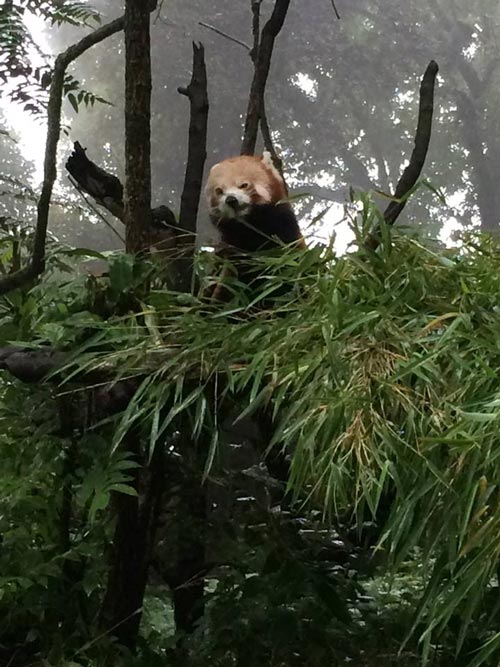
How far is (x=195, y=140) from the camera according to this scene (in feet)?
4.27

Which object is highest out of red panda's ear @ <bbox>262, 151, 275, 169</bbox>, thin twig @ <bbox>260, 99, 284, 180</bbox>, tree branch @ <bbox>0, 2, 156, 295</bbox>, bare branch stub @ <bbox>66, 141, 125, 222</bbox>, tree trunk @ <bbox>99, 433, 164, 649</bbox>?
thin twig @ <bbox>260, 99, 284, 180</bbox>

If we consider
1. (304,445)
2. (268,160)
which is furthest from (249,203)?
(304,445)

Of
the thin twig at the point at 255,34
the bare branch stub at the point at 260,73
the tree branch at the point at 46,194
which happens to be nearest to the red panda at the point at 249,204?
the bare branch stub at the point at 260,73

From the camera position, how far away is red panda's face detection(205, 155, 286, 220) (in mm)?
1367

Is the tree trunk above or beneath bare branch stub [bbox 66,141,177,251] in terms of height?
beneath

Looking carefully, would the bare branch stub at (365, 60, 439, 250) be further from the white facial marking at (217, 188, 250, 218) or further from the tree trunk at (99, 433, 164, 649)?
the tree trunk at (99, 433, 164, 649)

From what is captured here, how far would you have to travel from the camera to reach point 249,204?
4.49 feet

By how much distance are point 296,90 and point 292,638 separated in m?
5.21

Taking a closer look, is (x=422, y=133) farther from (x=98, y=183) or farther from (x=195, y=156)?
(x=98, y=183)

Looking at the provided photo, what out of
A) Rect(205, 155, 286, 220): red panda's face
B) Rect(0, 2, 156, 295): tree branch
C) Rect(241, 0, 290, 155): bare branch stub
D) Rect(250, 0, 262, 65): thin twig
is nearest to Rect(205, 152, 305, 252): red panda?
Rect(205, 155, 286, 220): red panda's face

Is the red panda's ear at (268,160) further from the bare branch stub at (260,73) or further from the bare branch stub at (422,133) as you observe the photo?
the bare branch stub at (422,133)

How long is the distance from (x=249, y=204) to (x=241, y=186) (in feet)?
0.14

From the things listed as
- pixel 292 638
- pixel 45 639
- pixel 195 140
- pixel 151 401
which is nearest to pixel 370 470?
pixel 151 401

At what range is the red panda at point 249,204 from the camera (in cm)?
134
